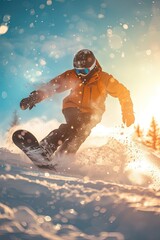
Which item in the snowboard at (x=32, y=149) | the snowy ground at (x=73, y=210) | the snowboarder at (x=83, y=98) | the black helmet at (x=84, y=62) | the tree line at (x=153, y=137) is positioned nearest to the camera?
the snowy ground at (x=73, y=210)

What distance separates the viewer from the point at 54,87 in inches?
257

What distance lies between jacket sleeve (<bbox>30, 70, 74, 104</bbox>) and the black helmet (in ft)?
1.39

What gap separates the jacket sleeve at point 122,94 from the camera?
619 centimetres

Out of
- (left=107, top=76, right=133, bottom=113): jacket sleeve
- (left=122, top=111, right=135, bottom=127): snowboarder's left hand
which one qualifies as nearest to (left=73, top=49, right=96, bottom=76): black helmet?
(left=107, top=76, right=133, bottom=113): jacket sleeve

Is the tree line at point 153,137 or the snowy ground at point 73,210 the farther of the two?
the tree line at point 153,137

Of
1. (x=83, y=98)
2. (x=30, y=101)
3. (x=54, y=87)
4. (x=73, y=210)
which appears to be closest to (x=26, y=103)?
(x=30, y=101)

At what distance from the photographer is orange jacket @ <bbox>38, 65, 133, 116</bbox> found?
235 inches

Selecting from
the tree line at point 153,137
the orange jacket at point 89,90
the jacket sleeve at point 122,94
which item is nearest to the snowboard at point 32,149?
the orange jacket at point 89,90

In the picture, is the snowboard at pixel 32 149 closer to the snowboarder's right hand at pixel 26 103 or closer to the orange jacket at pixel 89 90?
the snowboarder's right hand at pixel 26 103

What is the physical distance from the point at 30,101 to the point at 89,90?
126 centimetres

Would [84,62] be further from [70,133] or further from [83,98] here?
[70,133]

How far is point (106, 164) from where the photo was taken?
5.58 metres

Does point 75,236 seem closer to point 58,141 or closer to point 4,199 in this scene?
point 4,199

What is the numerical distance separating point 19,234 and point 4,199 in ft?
2.13
